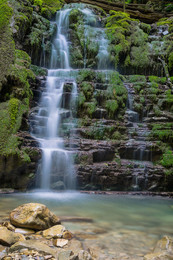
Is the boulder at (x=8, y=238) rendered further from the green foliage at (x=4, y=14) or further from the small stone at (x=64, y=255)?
the green foliage at (x=4, y=14)

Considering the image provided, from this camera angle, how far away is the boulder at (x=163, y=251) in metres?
2.63

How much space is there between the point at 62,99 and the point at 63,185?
179 inches

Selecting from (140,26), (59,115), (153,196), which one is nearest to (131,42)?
(140,26)

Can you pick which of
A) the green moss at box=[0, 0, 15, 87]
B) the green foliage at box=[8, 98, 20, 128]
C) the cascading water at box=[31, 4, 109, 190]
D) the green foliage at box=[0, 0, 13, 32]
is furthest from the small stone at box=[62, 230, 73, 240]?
the green foliage at box=[0, 0, 13, 32]

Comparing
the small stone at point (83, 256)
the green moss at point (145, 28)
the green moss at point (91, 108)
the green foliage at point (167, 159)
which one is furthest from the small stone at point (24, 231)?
the green moss at point (145, 28)

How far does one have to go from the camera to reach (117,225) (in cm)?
429

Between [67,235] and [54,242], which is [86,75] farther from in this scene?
[54,242]

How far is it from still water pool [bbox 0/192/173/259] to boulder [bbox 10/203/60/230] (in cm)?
49

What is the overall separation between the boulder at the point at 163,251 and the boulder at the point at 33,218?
5.26 feet

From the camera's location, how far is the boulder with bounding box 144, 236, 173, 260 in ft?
8.63

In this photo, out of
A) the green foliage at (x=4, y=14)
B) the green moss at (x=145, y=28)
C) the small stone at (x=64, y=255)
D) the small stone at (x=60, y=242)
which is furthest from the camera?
the green moss at (x=145, y=28)

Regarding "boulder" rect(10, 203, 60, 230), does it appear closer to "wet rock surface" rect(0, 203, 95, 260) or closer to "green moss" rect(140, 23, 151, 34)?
"wet rock surface" rect(0, 203, 95, 260)

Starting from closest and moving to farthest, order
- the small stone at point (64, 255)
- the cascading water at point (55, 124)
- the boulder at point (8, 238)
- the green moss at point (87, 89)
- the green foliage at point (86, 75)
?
the small stone at point (64, 255) < the boulder at point (8, 238) < the cascading water at point (55, 124) < the green moss at point (87, 89) < the green foliage at point (86, 75)

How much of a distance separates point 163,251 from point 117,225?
151 centimetres
